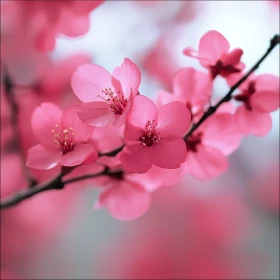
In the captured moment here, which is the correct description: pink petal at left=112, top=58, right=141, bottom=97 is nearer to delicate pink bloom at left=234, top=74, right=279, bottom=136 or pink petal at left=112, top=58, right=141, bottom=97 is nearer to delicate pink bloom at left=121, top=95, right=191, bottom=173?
delicate pink bloom at left=121, top=95, right=191, bottom=173

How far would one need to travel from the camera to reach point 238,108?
404 mm

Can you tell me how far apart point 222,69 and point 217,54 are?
13 mm

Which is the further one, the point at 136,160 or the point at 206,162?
the point at 206,162

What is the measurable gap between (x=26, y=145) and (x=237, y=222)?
29.7 inches

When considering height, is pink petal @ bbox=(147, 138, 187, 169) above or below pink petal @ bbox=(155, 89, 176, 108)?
below

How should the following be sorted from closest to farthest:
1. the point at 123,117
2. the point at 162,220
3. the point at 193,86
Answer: the point at 123,117 < the point at 193,86 < the point at 162,220

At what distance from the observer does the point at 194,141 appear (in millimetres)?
416

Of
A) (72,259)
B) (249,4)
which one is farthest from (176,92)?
(72,259)

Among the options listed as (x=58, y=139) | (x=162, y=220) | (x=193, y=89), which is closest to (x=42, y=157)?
(x=58, y=139)

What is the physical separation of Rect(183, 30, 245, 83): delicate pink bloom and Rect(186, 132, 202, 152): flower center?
8 cm

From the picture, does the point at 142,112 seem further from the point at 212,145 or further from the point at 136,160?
the point at 212,145

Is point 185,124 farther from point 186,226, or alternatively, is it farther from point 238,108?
point 186,226

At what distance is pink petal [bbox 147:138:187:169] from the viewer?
0.31 m

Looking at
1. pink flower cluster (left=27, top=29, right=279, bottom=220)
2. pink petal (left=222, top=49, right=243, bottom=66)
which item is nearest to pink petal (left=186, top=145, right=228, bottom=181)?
pink flower cluster (left=27, top=29, right=279, bottom=220)
